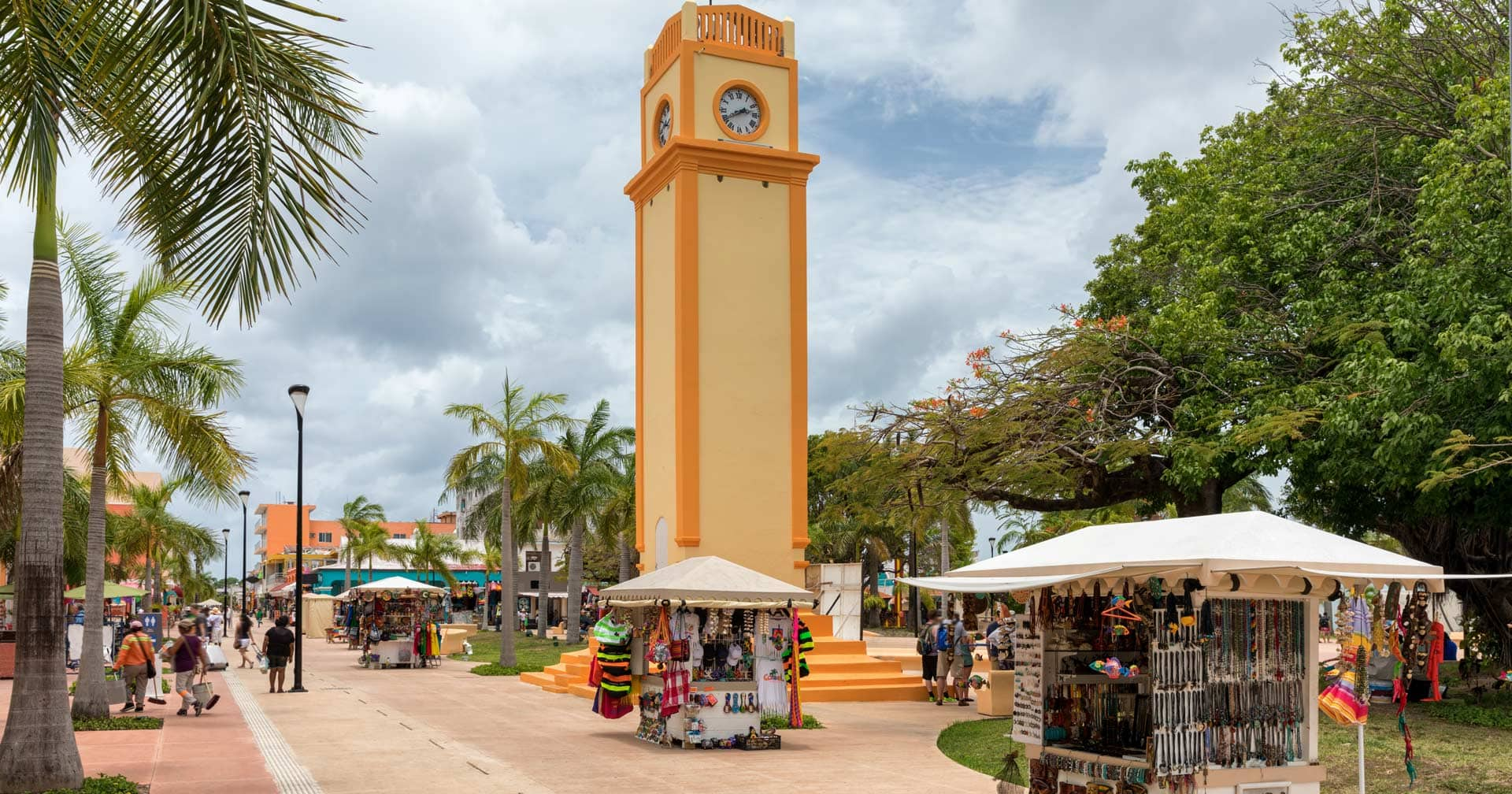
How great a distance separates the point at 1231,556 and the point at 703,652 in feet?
27.5

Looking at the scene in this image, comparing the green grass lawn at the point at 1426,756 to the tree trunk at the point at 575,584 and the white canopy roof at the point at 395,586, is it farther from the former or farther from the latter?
the tree trunk at the point at 575,584

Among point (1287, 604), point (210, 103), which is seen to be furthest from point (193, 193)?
point (1287, 604)

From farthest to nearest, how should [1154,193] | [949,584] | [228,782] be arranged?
[1154,193], [228,782], [949,584]

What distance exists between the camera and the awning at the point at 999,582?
32.6 feet

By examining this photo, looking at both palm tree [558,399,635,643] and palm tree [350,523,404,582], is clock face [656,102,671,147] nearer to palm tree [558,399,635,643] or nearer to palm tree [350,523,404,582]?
palm tree [558,399,635,643]

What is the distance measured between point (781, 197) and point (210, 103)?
18.2 m

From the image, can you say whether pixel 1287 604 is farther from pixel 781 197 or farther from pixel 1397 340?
pixel 781 197

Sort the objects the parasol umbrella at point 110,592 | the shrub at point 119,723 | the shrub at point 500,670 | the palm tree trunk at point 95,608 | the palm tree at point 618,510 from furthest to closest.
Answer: the palm tree at point 618,510 → the parasol umbrella at point 110,592 → the shrub at point 500,670 → the palm tree trunk at point 95,608 → the shrub at point 119,723

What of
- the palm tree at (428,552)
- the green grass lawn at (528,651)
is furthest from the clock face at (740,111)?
the palm tree at (428,552)

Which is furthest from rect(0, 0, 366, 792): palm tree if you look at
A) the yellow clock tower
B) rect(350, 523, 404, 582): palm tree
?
rect(350, 523, 404, 582): palm tree

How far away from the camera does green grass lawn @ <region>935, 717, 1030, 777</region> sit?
14.9 meters

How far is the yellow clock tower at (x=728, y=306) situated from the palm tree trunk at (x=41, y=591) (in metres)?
14.5

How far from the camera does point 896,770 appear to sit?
14.4 meters

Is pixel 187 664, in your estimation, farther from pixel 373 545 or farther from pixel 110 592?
pixel 373 545
